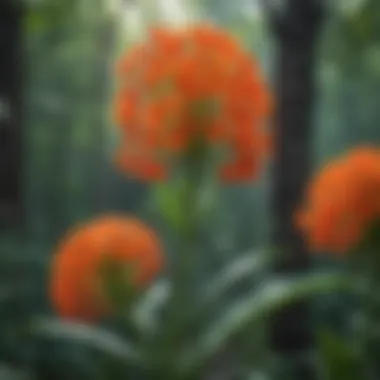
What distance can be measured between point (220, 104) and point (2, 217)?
0.40m

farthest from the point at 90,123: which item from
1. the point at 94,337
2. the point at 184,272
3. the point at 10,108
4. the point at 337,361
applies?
the point at 337,361

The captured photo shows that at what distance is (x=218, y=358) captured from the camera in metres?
1.57

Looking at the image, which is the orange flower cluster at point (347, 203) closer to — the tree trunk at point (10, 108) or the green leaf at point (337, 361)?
the green leaf at point (337, 361)

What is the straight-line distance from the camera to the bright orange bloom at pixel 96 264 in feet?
4.40

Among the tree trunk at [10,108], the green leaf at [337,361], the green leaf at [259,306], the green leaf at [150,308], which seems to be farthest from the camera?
the tree trunk at [10,108]

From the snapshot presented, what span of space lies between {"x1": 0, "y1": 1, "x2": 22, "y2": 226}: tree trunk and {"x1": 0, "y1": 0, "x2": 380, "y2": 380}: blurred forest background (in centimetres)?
3

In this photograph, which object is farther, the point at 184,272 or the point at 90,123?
the point at 90,123

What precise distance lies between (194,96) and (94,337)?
12.7 inches

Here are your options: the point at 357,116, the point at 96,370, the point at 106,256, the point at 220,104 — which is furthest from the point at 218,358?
the point at 357,116

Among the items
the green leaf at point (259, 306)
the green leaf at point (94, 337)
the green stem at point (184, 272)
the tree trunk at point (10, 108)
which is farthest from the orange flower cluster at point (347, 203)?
the tree trunk at point (10, 108)

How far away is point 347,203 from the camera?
127 cm

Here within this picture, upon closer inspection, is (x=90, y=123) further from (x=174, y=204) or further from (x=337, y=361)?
(x=337, y=361)

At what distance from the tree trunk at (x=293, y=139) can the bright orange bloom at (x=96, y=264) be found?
0.21m

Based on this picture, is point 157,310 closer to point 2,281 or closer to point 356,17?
point 2,281
